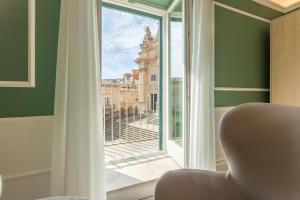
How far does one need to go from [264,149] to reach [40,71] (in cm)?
135

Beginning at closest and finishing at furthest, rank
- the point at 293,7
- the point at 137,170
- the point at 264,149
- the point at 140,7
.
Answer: the point at 264,149
the point at 137,170
the point at 140,7
the point at 293,7

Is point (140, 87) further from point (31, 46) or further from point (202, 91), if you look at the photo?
point (31, 46)

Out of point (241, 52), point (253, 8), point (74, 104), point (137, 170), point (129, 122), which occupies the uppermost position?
point (253, 8)

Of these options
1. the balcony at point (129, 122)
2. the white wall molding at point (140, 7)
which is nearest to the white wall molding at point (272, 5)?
the white wall molding at point (140, 7)

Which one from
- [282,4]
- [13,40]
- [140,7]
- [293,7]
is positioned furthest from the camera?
[282,4]

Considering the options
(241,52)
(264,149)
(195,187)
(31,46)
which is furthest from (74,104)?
(241,52)

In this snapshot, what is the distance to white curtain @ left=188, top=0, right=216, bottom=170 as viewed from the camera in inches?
87.3

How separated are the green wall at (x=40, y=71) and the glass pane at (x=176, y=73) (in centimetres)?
144

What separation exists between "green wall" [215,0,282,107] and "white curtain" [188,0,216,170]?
40cm

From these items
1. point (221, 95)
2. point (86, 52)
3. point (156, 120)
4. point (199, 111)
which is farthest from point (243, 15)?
point (86, 52)

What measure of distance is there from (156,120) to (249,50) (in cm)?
152

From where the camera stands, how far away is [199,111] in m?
2.21

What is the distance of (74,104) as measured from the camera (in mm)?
1454

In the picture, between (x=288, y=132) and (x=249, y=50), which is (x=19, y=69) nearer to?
(x=288, y=132)
